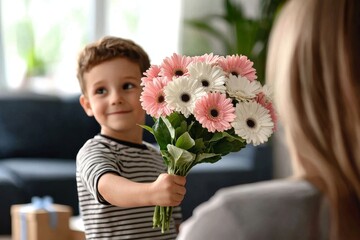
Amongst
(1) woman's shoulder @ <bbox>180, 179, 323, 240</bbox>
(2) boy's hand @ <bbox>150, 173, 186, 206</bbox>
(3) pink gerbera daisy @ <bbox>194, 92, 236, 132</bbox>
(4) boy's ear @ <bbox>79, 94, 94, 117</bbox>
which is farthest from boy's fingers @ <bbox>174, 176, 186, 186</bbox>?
(1) woman's shoulder @ <bbox>180, 179, 323, 240</bbox>

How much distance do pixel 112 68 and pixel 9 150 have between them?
340 centimetres

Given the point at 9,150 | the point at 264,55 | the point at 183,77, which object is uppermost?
the point at 264,55

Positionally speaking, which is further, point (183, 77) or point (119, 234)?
point (119, 234)

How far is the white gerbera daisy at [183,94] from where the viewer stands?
69.8 inches

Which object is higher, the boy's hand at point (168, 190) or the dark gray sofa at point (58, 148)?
the dark gray sofa at point (58, 148)

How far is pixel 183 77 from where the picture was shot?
70.4 inches

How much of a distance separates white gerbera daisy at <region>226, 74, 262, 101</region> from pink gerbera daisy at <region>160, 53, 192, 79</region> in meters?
0.10

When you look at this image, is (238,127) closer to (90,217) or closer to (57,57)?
(90,217)

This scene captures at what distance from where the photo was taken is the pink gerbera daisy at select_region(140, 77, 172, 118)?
1.80 metres

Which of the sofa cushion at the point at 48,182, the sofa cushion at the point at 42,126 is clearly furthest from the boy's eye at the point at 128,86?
the sofa cushion at the point at 42,126

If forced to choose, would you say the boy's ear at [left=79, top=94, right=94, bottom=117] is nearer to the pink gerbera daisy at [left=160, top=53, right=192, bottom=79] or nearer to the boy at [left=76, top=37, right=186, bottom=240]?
the boy at [left=76, top=37, right=186, bottom=240]

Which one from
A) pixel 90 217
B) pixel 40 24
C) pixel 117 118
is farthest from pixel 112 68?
pixel 40 24

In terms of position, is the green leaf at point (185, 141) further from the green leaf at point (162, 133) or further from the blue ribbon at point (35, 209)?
the blue ribbon at point (35, 209)

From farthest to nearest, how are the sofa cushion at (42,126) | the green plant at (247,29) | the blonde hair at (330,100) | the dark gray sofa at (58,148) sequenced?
the green plant at (247,29) < the sofa cushion at (42,126) < the dark gray sofa at (58,148) < the blonde hair at (330,100)
